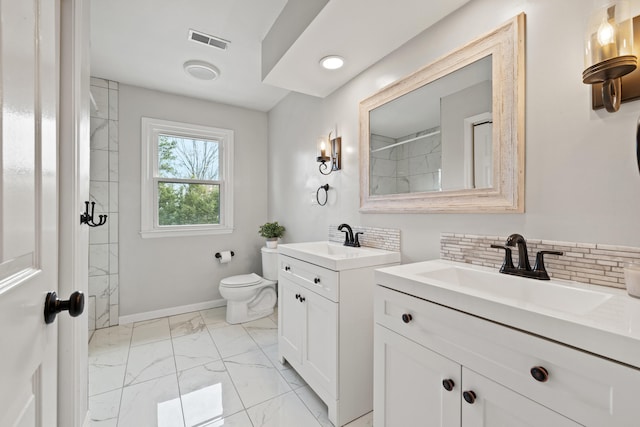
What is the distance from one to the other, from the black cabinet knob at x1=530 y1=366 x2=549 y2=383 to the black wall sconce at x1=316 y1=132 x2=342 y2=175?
1786mm

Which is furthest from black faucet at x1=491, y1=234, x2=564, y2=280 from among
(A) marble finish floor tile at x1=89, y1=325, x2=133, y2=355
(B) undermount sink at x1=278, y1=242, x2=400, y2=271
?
(A) marble finish floor tile at x1=89, y1=325, x2=133, y2=355

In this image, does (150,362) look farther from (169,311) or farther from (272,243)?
(272,243)

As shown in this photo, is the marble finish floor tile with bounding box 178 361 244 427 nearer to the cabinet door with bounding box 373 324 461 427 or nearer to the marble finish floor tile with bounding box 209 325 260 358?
the marble finish floor tile with bounding box 209 325 260 358

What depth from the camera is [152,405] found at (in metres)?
1.68

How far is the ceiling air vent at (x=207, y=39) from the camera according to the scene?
2.10m

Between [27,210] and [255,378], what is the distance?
184 centimetres

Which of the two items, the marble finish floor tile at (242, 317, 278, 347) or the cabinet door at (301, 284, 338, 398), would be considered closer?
the cabinet door at (301, 284, 338, 398)

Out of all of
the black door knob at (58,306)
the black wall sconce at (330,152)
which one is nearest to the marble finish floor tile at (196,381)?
the black door knob at (58,306)

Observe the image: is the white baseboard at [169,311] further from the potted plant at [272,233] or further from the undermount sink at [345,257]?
the undermount sink at [345,257]

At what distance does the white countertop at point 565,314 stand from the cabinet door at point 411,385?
22cm

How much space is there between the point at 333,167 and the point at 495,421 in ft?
6.08

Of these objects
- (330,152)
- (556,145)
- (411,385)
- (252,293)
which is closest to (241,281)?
(252,293)

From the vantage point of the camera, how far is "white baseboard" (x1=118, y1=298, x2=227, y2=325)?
290 centimetres

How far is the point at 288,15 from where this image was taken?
5.77ft
